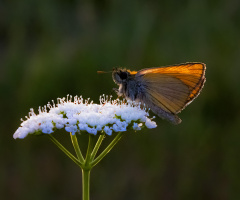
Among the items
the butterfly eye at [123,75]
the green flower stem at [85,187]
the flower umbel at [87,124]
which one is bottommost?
the green flower stem at [85,187]

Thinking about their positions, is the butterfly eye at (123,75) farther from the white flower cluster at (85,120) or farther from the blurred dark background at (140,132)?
the blurred dark background at (140,132)

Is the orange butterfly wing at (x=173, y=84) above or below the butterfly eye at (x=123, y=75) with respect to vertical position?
below

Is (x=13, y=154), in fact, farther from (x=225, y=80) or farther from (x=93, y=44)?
(x=225, y=80)

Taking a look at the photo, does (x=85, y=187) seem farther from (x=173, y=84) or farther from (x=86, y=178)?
(x=173, y=84)

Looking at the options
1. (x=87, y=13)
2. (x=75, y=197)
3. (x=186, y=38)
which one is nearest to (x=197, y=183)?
(x=75, y=197)

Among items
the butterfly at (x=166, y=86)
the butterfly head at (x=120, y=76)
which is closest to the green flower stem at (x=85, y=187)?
the butterfly at (x=166, y=86)

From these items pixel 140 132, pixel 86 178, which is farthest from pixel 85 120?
pixel 140 132
